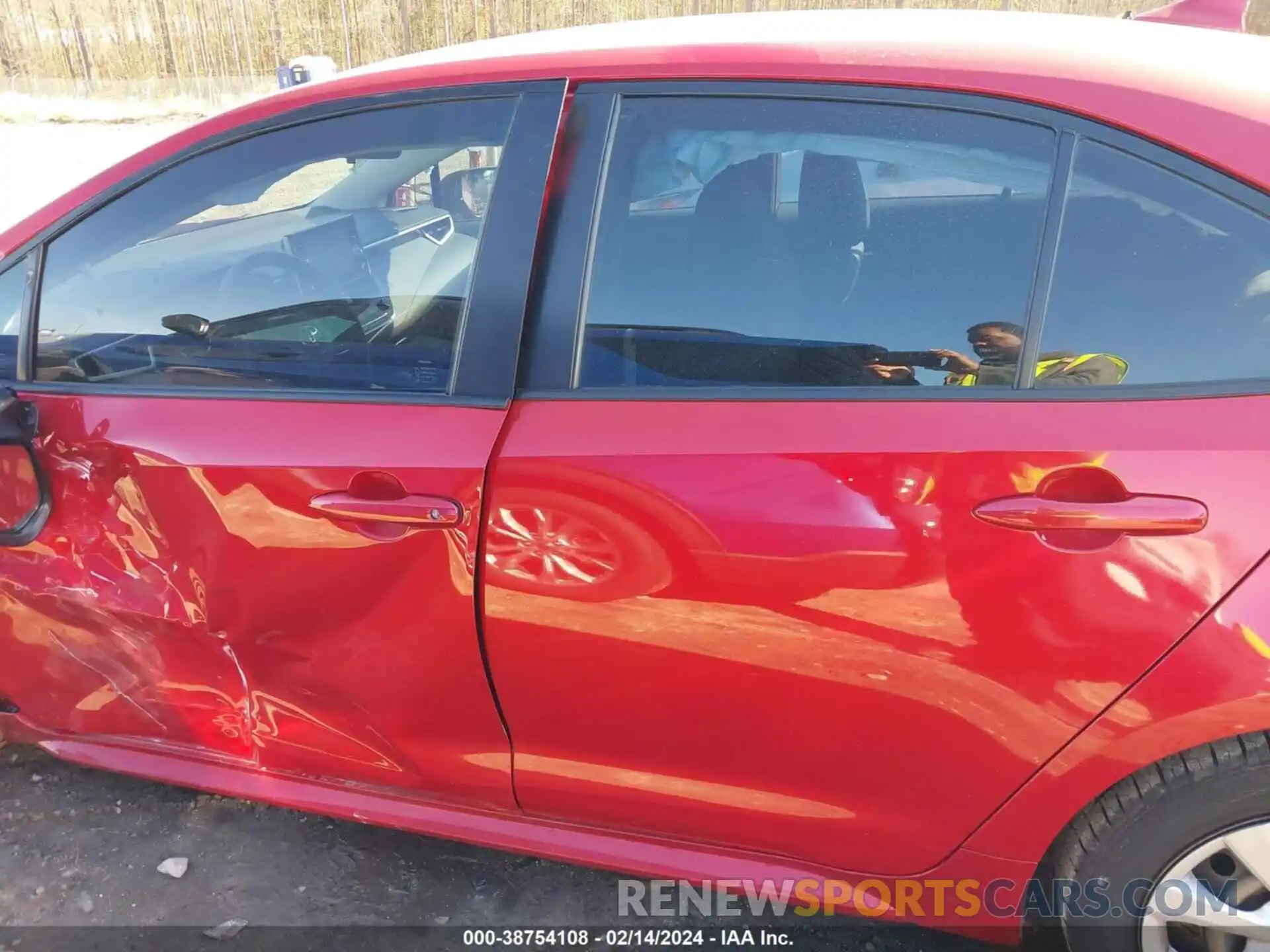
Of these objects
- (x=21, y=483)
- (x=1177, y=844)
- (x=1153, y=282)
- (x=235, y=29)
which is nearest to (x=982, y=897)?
(x=1177, y=844)

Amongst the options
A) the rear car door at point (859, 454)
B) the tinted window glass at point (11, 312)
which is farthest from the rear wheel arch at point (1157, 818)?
the tinted window glass at point (11, 312)

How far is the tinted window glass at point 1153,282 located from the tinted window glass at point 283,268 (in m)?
0.95

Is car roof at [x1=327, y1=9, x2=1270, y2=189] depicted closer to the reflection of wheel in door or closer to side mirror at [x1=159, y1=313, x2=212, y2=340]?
side mirror at [x1=159, y1=313, x2=212, y2=340]

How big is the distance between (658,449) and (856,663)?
459mm

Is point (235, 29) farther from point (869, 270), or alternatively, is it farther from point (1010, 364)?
point (1010, 364)

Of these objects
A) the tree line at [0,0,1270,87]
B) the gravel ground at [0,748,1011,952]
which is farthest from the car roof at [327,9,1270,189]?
the tree line at [0,0,1270,87]

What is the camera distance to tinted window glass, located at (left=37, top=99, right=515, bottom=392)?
5.05 ft

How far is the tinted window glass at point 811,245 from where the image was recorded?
51.2 inches

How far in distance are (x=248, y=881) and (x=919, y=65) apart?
2.19 m

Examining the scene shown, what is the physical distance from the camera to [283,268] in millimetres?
1753

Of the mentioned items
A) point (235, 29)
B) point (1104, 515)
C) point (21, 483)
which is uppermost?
point (235, 29)

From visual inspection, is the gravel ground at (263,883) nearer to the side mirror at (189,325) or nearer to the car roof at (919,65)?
the side mirror at (189,325)

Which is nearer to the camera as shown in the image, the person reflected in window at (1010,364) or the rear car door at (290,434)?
the person reflected in window at (1010,364)

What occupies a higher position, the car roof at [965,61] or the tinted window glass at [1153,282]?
the car roof at [965,61]
